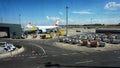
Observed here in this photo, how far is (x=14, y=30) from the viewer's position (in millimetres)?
120000

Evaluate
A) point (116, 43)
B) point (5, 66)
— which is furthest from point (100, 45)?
point (5, 66)

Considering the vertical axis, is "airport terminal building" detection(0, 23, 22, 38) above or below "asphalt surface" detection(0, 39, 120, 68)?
above

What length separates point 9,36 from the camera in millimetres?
120188

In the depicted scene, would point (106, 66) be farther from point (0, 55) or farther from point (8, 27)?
point (8, 27)

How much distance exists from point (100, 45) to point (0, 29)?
69617mm

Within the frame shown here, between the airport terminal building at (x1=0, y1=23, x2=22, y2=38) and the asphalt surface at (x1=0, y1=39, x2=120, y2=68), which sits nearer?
the asphalt surface at (x1=0, y1=39, x2=120, y2=68)

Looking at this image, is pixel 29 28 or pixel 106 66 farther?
pixel 29 28

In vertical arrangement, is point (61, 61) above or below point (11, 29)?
below

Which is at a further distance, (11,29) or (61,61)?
(11,29)

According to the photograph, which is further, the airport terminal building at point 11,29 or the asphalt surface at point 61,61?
the airport terminal building at point 11,29

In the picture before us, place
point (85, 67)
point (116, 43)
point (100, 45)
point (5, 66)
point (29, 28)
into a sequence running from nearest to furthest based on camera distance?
point (85, 67) < point (5, 66) < point (100, 45) < point (116, 43) < point (29, 28)

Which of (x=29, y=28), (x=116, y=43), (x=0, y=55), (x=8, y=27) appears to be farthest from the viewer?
(x=29, y=28)

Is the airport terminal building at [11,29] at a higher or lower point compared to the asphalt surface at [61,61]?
higher

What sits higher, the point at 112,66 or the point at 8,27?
the point at 8,27
